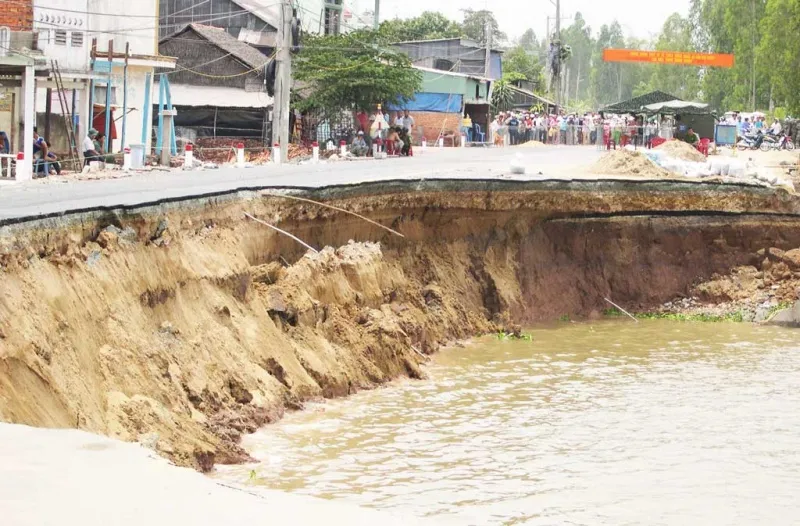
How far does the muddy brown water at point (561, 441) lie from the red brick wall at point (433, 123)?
3380 cm

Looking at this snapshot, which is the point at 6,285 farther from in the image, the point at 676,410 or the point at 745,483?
the point at 676,410

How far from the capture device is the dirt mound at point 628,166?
25364 millimetres

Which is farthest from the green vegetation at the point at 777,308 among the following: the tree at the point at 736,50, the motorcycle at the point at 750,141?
the tree at the point at 736,50

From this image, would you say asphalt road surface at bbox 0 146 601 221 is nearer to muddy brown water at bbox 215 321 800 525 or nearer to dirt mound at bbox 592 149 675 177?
dirt mound at bbox 592 149 675 177

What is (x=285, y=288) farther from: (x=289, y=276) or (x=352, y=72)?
(x=352, y=72)

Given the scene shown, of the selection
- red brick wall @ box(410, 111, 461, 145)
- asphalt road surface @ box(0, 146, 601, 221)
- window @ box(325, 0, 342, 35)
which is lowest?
asphalt road surface @ box(0, 146, 601, 221)

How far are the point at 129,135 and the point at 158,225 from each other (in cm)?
2203

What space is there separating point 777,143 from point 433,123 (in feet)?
47.0

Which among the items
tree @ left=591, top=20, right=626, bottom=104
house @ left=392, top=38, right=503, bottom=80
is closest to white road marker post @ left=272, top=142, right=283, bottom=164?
house @ left=392, top=38, right=503, bottom=80

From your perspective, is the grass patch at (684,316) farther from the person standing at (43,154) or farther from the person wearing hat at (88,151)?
the person wearing hat at (88,151)

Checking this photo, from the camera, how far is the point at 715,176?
83.3 feet

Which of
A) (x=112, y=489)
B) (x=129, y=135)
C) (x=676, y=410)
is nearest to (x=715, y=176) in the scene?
(x=676, y=410)

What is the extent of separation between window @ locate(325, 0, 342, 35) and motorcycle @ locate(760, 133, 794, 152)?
2376cm

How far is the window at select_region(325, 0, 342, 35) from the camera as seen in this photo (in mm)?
62219
